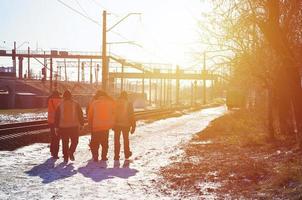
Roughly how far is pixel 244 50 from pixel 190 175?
7341 millimetres

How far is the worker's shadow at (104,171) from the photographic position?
1057 centimetres

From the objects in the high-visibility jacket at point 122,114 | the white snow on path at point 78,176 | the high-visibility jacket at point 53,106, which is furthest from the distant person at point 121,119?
the high-visibility jacket at point 53,106

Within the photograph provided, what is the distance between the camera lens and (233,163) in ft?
41.4

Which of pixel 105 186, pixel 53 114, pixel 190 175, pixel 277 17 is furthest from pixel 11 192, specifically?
pixel 277 17

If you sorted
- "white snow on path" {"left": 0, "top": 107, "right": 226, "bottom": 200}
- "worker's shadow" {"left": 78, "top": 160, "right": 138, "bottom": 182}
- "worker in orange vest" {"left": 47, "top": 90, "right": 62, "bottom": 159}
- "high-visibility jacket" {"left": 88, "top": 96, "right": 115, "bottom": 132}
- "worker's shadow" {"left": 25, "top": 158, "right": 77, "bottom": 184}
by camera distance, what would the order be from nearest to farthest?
"white snow on path" {"left": 0, "top": 107, "right": 226, "bottom": 200} → "worker's shadow" {"left": 25, "top": 158, "right": 77, "bottom": 184} → "worker's shadow" {"left": 78, "top": 160, "right": 138, "bottom": 182} → "high-visibility jacket" {"left": 88, "top": 96, "right": 115, "bottom": 132} → "worker in orange vest" {"left": 47, "top": 90, "right": 62, "bottom": 159}

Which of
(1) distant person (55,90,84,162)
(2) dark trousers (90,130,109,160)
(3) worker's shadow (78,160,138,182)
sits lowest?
(3) worker's shadow (78,160,138,182)

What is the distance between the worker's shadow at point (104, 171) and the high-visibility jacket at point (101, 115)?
3.01 ft

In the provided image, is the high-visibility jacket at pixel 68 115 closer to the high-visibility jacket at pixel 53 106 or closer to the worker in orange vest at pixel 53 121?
the worker in orange vest at pixel 53 121

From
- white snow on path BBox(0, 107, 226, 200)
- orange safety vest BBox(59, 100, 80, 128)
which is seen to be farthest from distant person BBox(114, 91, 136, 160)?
orange safety vest BBox(59, 100, 80, 128)

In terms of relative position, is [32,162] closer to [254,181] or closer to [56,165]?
[56,165]

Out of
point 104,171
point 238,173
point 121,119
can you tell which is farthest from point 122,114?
point 238,173

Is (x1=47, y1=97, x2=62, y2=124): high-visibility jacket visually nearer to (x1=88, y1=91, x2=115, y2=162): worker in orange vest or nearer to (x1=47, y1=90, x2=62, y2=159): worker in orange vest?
(x1=47, y1=90, x2=62, y2=159): worker in orange vest

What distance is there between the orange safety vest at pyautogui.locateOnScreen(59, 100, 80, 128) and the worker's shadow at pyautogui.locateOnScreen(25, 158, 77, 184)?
1002 mm

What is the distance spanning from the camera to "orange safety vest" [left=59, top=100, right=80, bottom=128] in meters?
12.7
